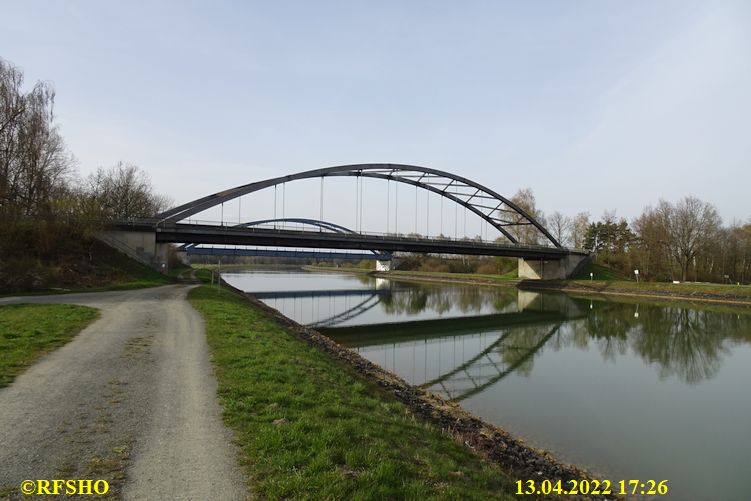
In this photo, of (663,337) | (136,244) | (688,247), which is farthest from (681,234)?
(136,244)

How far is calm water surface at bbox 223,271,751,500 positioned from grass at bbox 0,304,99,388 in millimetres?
10421

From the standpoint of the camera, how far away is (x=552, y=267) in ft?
229

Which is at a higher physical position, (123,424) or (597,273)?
(597,273)

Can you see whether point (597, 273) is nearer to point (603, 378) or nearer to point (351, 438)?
point (603, 378)

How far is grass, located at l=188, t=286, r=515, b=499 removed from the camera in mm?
4590

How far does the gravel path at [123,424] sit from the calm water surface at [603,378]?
7.08 metres

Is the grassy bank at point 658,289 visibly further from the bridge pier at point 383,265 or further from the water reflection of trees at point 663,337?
the bridge pier at point 383,265

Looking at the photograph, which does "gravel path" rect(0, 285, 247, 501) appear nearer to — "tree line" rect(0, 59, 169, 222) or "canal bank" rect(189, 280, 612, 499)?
"canal bank" rect(189, 280, 612, 499)

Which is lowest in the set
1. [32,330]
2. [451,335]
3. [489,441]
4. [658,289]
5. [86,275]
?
[451,335]

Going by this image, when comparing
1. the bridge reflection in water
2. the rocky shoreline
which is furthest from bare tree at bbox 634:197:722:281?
the rocky shoreline

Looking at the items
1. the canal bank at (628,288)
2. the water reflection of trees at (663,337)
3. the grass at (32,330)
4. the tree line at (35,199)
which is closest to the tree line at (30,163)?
the tree line at (35,199)

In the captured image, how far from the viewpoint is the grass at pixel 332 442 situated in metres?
4.59

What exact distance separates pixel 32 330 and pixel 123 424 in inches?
320

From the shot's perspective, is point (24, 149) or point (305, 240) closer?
point (24, 149)
